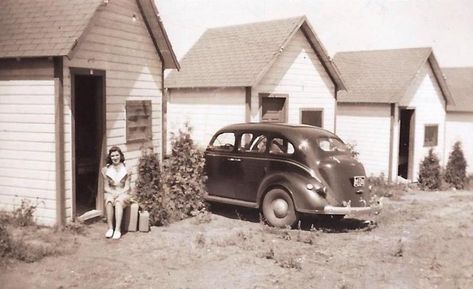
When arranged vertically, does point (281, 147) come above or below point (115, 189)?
above

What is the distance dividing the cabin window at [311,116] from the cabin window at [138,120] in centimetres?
671

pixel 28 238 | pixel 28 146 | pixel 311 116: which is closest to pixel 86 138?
pixel 28 146

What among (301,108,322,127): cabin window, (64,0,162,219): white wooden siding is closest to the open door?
(64,0,162,219): white wooden siding

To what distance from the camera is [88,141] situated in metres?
12.8

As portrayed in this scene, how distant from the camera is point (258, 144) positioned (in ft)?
38.1

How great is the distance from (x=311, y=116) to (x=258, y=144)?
254 inches

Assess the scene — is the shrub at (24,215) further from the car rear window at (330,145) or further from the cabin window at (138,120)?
the car rear window at (330,145)

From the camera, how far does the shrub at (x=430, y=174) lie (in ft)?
64.7

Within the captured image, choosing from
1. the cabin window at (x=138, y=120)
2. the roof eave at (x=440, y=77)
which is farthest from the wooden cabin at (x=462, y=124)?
the cabin window at (x=138, y=120)

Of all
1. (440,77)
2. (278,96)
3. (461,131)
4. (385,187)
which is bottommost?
(385,187)

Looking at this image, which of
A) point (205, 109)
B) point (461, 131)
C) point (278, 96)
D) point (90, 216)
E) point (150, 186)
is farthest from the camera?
point (461, 131)

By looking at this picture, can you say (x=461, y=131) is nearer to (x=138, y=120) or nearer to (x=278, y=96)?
(x=278, y=96)

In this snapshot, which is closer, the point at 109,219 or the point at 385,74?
the point at 109,219

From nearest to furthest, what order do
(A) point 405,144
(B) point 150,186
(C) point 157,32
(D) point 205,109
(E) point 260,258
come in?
(E) point 260,258, (B) point 150,186, (C) point 157,32, (D) point 205,109, (A) point 405,144
